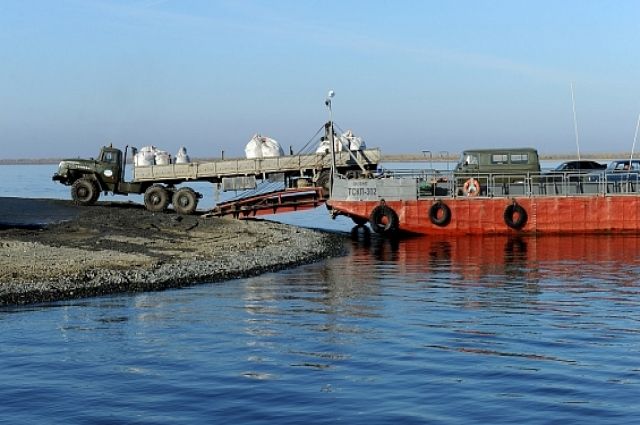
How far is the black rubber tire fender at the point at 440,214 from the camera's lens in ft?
127

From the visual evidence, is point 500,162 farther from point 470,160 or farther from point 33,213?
point 33,213

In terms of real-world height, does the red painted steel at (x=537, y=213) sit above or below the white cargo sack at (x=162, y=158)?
below

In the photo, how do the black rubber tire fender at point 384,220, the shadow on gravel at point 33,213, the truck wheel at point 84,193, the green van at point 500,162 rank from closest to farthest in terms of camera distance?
the shadow on gravel at point 33,213 < the black rubber tire fender at point 384,220 < the green van at point 500,162 < the truck wheel at point 84,193

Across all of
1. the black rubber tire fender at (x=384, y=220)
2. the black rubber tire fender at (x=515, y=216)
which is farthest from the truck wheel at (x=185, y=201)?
the black rubber tire fender at (x=515, y=216)

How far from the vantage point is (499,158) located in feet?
133

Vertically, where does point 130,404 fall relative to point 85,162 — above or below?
below

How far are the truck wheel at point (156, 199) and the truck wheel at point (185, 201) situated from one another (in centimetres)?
47

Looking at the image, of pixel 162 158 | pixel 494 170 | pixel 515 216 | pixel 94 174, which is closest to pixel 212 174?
pixel 162 158

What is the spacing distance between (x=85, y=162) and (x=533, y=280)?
24387 millimetres

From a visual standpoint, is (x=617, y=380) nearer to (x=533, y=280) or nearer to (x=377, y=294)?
(x=377, y=294)

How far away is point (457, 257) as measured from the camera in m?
32.1

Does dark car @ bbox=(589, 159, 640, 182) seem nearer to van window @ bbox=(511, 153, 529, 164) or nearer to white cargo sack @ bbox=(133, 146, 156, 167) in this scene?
van window @ bbox=(511, 153, 529, 164)

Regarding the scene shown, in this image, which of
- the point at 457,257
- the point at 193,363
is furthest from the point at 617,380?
the point at 457,257

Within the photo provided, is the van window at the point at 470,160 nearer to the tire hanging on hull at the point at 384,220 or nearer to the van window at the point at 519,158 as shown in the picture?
the van window at the point at 519,158
